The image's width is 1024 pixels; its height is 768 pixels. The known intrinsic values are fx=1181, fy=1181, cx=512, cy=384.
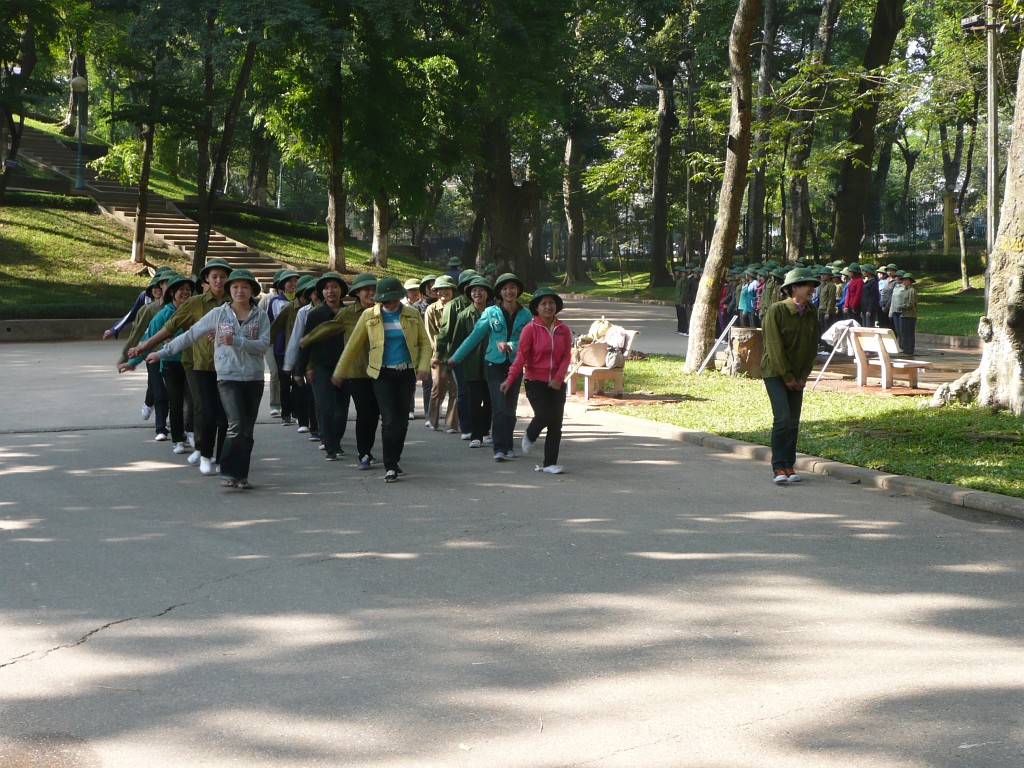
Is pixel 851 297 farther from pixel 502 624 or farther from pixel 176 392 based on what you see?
pixel 502 624

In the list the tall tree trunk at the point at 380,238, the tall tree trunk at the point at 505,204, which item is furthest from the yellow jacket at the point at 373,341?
the tall tree trunk at the point at 380,238

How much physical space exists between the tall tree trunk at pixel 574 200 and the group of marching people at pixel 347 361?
4209cm

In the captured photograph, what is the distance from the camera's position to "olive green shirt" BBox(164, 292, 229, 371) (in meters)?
10.1

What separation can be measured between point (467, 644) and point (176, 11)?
21.4m

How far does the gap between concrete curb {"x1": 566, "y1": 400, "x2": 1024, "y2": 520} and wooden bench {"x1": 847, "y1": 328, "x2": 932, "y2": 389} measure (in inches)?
174

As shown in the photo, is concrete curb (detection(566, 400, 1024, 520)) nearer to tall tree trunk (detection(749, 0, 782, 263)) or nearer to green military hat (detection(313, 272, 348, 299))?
green military hat (detection(313, 272, 348, 299))

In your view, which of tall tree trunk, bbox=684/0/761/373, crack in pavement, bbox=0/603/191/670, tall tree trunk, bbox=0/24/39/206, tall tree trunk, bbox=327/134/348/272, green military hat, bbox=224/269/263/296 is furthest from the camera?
tall tree trunk, bbox=327/134/348/272

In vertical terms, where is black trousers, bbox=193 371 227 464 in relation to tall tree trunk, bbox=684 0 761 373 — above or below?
below

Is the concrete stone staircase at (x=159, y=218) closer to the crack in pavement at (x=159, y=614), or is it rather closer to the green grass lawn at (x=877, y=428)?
the green grass lawn at (x=877, y=428)

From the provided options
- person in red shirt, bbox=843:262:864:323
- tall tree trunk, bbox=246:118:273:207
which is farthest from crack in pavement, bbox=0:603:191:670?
tall tree trunk, bbox=246:118:273:207

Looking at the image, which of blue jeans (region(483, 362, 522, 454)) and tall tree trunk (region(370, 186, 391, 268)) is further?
tall tree trunk (region(370, 186, 391, 268))

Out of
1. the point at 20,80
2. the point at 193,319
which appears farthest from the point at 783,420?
the point at 20,80

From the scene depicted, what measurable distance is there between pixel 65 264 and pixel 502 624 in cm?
2910

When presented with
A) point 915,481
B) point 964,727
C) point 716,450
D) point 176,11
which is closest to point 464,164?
point 176,11
